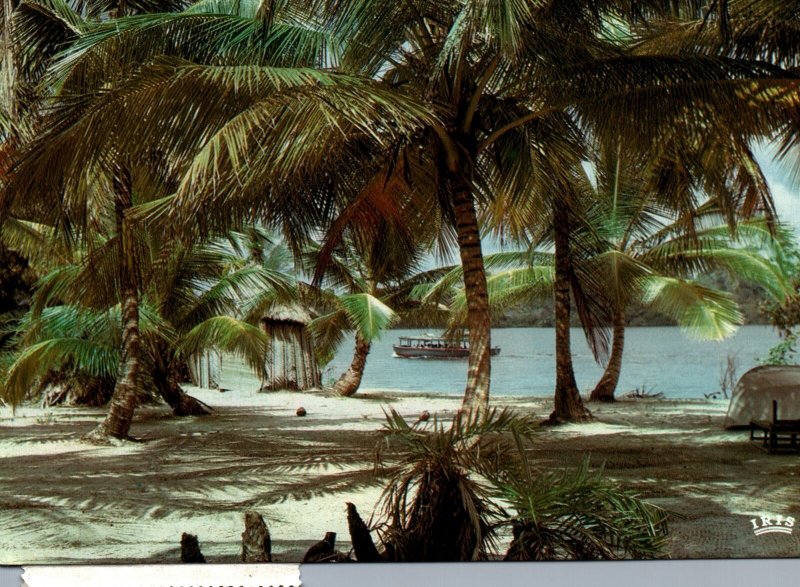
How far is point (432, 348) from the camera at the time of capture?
3799 mm

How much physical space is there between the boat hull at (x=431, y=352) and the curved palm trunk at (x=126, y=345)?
1161 mm

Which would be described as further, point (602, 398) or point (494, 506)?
point (602, 398)

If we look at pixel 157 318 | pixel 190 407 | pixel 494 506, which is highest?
pixel 157 318

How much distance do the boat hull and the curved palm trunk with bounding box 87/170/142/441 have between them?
3.81 ft

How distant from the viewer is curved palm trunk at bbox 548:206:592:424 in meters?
3.77

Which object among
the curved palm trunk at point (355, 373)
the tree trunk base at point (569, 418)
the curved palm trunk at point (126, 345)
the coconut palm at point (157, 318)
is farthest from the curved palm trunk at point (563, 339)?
the curved palm trunk at point (126, 345)

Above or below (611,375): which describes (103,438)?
below

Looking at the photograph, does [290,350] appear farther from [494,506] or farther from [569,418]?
[569,418]

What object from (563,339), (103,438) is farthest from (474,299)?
(103,438)

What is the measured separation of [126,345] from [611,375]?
2.14m

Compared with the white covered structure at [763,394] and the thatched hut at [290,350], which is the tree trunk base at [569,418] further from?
the thatched hut at [290,350]

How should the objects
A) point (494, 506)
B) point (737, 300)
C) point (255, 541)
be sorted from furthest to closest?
point (737, 300)
point (255, 541)
point (494, 506)

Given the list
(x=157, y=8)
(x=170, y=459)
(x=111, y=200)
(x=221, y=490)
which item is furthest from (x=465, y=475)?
(x=157, y=8)

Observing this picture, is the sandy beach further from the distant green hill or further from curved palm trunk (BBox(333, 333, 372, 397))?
the distant green hill
